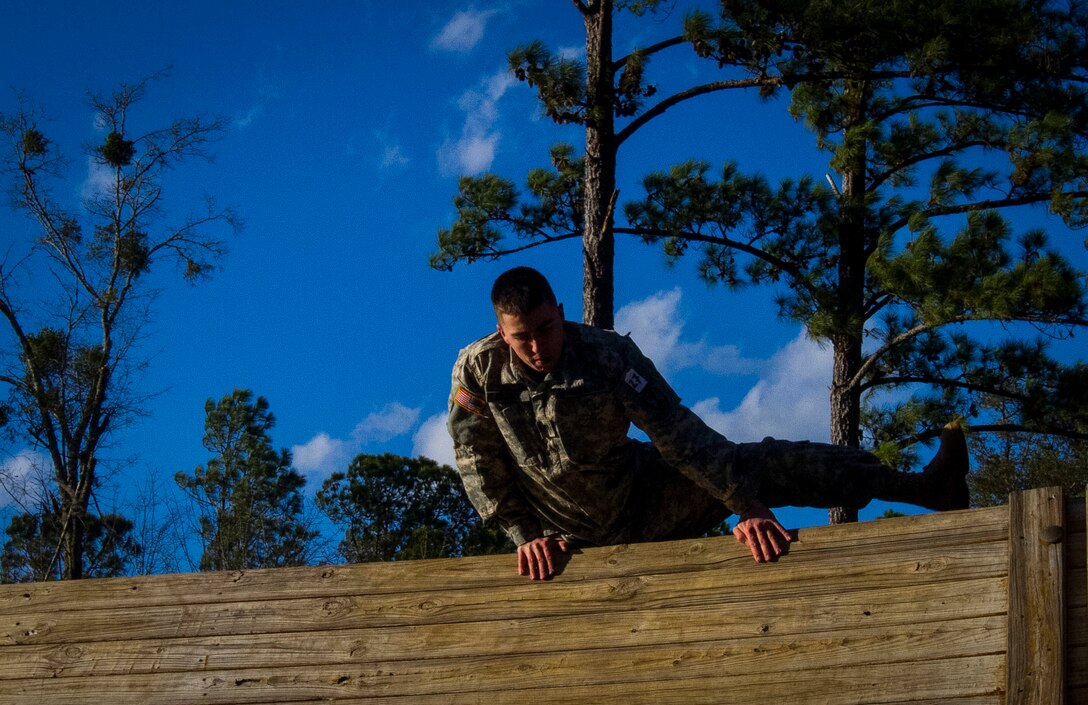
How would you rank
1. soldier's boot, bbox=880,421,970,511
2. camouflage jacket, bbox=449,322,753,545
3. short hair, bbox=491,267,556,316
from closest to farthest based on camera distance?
short hair, bbox=491,267,556,316
camouflage jacket, bbox=449,322,753,545
soldier's boot, bbox=880,421,970,511

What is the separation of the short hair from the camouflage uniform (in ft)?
0.92

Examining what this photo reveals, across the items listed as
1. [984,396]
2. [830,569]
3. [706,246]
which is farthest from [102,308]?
[830,569]

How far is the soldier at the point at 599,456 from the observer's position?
361 cm

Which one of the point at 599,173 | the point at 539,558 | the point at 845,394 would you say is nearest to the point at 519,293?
the point at 539,558

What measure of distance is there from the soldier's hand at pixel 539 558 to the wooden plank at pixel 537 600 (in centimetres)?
4

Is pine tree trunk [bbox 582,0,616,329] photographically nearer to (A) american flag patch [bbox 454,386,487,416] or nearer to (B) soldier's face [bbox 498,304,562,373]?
(A) american flag patch [bbox 454,386,487,416]

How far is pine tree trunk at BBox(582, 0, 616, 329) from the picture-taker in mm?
10258

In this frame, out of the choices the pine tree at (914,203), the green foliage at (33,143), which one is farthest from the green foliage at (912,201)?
the green foliage at (33,143)

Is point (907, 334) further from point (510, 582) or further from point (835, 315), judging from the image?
point (510, 582)

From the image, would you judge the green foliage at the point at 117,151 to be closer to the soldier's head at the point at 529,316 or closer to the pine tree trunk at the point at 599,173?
the pine tree trunk at the point at 599,173


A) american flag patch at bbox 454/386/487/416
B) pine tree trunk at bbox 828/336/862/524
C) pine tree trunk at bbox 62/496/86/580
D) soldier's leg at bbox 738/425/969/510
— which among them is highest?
pine tree trunk at bbox 828/336/862/524

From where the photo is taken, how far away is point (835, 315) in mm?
11125

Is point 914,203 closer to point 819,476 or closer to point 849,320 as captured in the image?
point 849,320

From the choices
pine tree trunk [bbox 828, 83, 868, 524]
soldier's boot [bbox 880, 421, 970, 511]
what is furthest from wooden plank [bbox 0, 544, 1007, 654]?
pine tree trunk [bbox 828, 83, 868, 524]
